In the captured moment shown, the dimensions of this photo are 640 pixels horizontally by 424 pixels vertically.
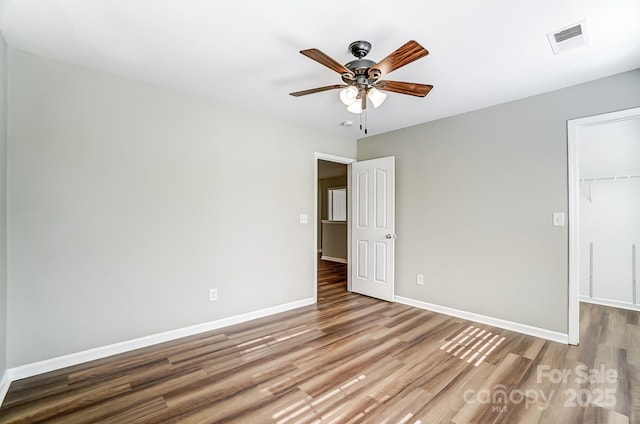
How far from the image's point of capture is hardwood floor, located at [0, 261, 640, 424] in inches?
70.2

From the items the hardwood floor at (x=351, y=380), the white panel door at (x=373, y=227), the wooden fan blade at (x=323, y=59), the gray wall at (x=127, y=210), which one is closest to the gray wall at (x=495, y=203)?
the white panel door at (x=373, y=227)

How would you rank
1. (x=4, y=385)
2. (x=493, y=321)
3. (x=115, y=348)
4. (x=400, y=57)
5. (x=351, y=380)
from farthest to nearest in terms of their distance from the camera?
(x=493, y=321)
(x=115, y=348)
(x=351, y=380)
(x=4, y=385)
(x=400, y=57)

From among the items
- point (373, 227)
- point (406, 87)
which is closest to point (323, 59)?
point (406, 87)

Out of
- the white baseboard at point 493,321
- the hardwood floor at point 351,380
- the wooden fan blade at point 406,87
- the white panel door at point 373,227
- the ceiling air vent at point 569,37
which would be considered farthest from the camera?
the white panel door at point 373,227

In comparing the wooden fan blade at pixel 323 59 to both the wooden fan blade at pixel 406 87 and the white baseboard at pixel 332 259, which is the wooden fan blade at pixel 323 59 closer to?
the wooden fan blade at pixel 406 87

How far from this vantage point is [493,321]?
3.23 m

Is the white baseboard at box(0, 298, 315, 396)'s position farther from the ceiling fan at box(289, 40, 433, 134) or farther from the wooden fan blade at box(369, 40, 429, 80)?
the wooden fan blade at box(369, 40, 429, 80)

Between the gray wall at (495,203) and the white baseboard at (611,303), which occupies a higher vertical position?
the gray wall at (495,203)

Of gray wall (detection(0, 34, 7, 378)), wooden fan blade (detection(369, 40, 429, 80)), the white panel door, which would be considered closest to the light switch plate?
the white panel door

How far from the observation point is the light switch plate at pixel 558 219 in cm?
280

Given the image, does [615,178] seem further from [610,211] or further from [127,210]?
[127,210]

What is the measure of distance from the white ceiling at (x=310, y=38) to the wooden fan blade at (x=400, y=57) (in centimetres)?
25

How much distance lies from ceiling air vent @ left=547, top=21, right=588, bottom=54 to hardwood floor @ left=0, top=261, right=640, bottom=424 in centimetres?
248

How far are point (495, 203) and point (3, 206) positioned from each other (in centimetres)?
445
